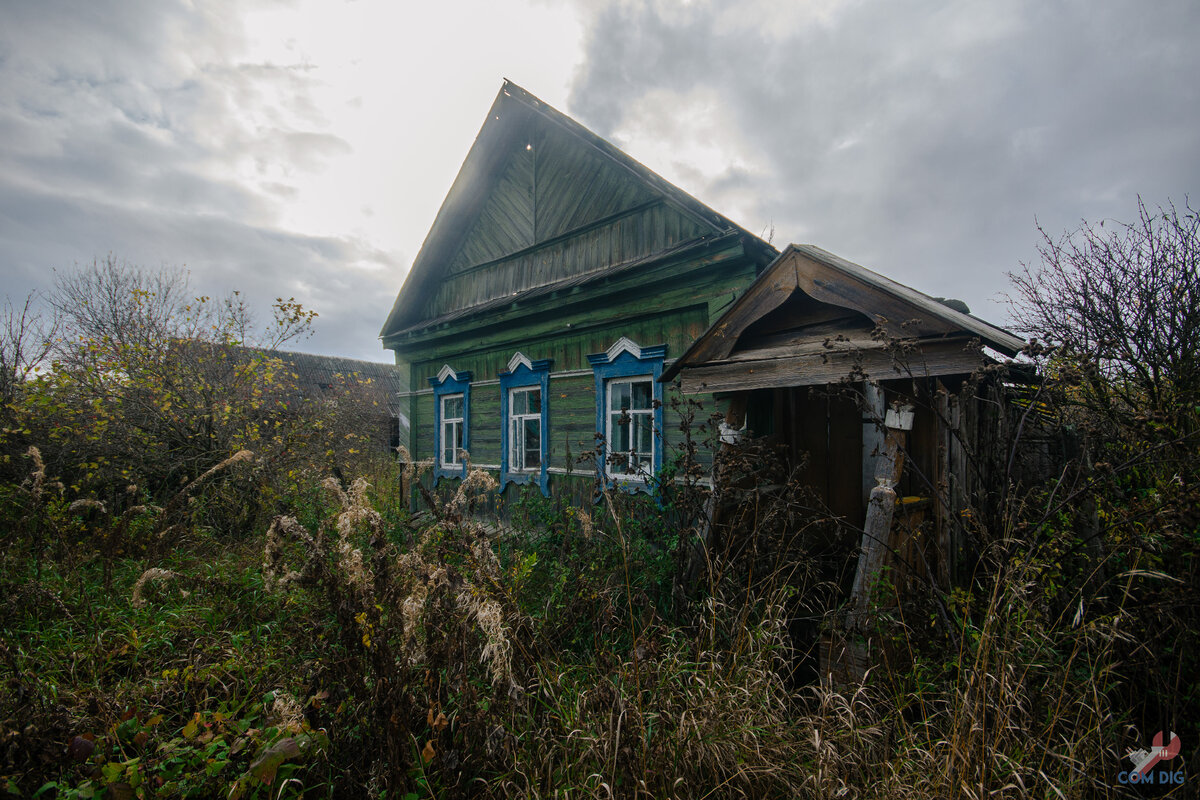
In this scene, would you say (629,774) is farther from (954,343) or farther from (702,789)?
(954,343)

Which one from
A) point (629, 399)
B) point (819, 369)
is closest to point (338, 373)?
point (629, 399)

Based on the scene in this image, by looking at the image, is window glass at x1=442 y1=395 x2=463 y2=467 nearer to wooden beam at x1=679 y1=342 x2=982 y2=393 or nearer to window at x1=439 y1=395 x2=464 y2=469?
window at x1=439 y1=395 x2=464 y2=469

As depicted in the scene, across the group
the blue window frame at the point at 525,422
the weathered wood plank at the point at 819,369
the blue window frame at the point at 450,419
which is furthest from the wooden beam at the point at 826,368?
the blue window frame at the point at 450,419

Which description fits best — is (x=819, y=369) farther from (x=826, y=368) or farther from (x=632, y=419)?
(x=632, y=419)

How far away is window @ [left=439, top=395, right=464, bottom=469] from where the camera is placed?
9312mm

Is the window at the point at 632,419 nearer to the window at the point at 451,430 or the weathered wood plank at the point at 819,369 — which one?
the weathered wood plank at the point at 819,369

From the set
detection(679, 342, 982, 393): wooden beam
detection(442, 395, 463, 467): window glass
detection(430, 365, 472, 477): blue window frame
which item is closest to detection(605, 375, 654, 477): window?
detection(679, 342, 982, 393): wooden beam

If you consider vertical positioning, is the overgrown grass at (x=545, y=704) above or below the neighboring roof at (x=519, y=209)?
below

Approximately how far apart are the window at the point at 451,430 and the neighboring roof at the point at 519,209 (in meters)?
1.57

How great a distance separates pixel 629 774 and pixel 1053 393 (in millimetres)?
3215

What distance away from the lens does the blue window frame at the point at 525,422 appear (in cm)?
746

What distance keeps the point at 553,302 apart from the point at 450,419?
11.4ft

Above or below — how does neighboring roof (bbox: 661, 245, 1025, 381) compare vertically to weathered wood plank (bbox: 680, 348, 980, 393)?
above

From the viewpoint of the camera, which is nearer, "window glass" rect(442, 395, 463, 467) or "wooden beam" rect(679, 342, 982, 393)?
"wooden beam" rect(679, 342, 982, 393)
